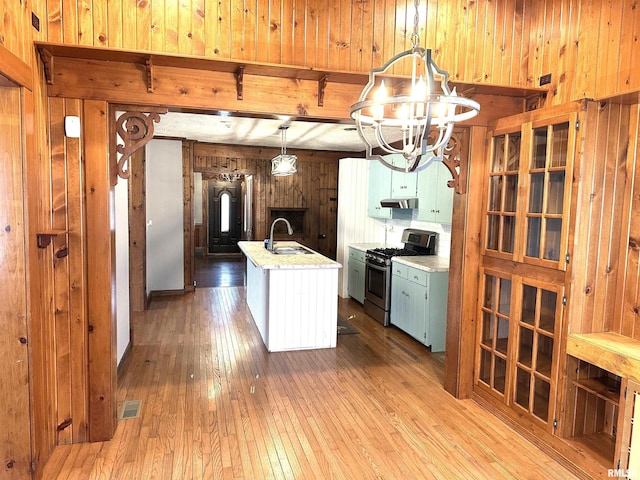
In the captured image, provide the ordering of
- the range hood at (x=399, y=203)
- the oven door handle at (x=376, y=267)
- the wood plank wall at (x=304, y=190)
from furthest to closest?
the wood plank wall at (x=304, y=190), the range hood at (x=399, y=203), the oven door handle at (x=376, y=267)

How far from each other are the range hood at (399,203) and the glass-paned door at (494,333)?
229cm

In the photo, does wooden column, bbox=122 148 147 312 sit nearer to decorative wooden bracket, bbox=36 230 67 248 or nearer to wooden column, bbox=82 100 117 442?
wooden column, bbox=82 100 117 442

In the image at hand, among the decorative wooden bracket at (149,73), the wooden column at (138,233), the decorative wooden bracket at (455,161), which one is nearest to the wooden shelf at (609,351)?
the decorative wooden bracket at (455,161)

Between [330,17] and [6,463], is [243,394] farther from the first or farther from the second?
[330,17]

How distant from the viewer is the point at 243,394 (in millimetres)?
3385

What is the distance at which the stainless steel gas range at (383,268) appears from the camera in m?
5.25

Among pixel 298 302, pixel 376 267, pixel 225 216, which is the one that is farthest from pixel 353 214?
pixel 225 216

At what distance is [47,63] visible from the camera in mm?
2461

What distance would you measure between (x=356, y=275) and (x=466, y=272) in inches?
124

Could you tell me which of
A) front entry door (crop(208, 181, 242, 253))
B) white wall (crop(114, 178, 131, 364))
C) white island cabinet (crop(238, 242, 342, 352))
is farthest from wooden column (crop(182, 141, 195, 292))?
front entry door (crop(208, 181, 242, 253))

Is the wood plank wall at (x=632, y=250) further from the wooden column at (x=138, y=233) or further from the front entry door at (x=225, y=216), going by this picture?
the front entry door at (x=225, y=216)

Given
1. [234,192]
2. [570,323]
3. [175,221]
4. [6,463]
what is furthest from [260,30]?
[234,192]

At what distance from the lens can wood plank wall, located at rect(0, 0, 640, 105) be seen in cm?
250

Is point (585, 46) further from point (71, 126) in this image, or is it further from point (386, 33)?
point (71, 126)
